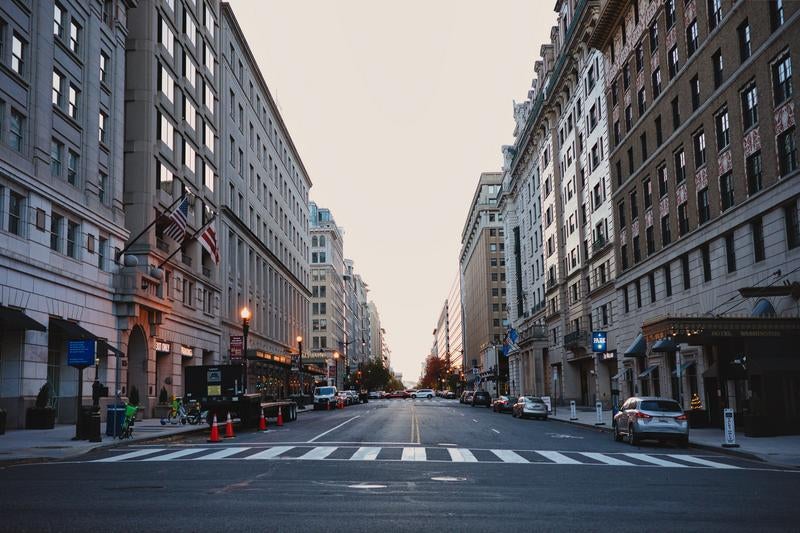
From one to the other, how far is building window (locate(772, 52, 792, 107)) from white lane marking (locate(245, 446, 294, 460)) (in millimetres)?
22605

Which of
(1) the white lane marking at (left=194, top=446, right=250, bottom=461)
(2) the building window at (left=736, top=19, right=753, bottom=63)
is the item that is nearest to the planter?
(1) the white lane marking at (left=194, top=446, right=250, bottom=461)

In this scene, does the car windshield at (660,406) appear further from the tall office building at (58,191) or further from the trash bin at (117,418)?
the tall office building at (58,191)

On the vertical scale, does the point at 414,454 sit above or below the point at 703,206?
below

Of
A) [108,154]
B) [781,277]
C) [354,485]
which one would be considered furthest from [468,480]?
[108,154]

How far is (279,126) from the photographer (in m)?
97.6

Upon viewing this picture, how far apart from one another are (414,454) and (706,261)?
2335 cm

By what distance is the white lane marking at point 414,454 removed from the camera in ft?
65.2

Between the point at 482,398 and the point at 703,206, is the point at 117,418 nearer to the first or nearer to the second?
the point at 703,206

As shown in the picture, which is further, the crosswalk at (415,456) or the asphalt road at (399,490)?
the crosswalk at (415,456)

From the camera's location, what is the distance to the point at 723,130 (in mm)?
36531

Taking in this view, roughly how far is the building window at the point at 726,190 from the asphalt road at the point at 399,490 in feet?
52.0

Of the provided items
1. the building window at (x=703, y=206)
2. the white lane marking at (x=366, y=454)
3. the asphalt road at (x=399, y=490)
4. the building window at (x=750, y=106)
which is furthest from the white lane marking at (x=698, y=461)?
the building window at (x=703, y=206)

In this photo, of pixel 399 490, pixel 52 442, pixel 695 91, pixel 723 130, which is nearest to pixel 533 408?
pixel 723 130

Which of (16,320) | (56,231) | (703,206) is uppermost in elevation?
(703,206)
